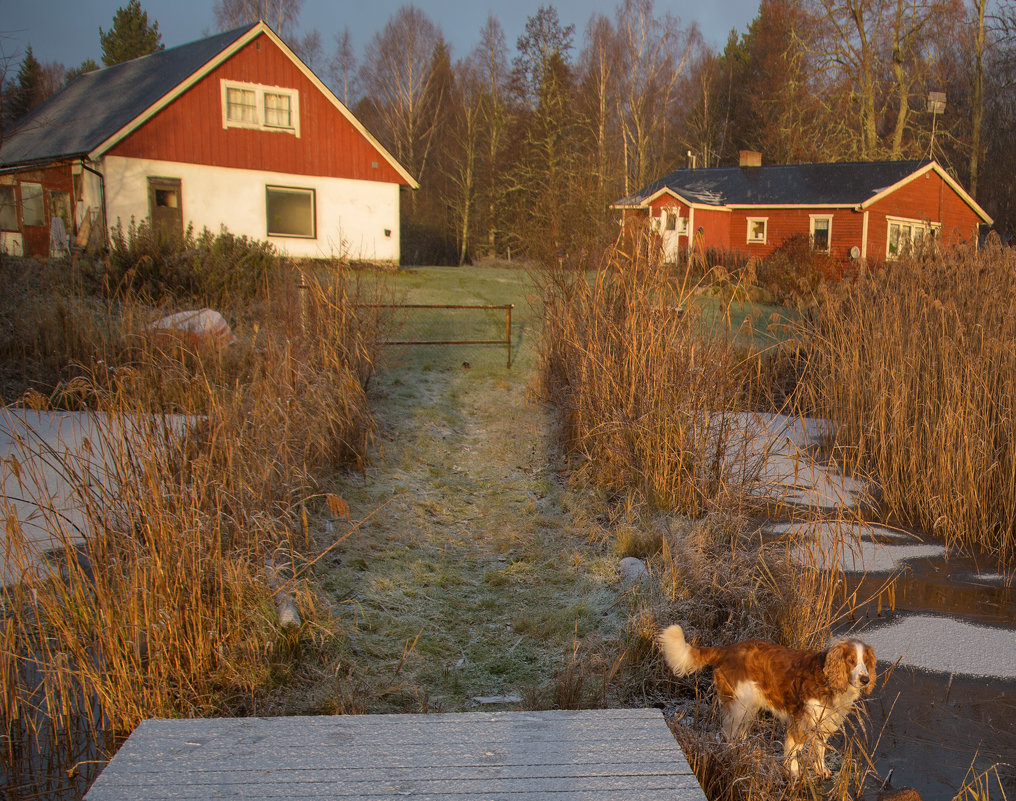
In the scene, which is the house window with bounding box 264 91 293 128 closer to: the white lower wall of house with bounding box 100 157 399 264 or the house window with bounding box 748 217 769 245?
the white lower wall of house with bounding box 100 157 399 264

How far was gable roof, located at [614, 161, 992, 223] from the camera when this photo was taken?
26891mm

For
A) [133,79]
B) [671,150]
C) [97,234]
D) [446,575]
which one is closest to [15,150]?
[133,79]

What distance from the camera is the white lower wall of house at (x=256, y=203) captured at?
17.6 meters

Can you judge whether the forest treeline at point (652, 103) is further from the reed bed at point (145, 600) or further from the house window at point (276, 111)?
the reed bed at point (145, 600)

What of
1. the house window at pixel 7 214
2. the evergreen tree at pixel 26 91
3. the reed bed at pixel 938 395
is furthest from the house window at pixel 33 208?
the reed bed at pixel 938 395

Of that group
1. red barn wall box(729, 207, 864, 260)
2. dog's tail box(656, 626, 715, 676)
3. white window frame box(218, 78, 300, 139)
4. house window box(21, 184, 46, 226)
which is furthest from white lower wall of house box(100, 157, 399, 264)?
dog's tail box(656, 626, 715, 676)

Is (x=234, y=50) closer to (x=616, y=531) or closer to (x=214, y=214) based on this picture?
(x=214, y=214)

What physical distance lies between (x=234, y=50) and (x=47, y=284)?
10.6 meters

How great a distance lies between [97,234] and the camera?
50.4ft

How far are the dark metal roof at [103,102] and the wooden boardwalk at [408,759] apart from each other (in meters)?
17.3

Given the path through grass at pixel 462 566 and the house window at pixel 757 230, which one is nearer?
the path through grass at pixel 462 566

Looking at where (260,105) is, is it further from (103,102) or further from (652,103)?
(652,103)

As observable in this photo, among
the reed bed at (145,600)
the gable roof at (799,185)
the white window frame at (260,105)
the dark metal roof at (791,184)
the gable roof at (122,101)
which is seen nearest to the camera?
the reed bed at (145,600)

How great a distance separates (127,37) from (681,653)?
126 feet
